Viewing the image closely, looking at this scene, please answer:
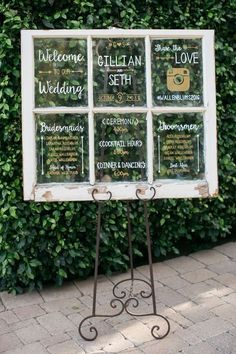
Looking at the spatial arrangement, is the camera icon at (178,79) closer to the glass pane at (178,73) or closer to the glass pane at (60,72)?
the glass pane at (178,73)

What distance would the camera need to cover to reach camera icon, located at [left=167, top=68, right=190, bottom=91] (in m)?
3.41

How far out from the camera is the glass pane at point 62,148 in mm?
3357

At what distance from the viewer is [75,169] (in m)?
3.38

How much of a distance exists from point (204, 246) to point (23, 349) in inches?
85.7

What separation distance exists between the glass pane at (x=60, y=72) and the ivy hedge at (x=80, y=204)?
58 cm

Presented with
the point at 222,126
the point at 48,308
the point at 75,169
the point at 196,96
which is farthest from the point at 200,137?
the point at 48,308

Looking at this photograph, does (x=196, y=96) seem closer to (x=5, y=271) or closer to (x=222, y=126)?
(x=222, y=126)

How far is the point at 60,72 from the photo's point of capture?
11.0 ft

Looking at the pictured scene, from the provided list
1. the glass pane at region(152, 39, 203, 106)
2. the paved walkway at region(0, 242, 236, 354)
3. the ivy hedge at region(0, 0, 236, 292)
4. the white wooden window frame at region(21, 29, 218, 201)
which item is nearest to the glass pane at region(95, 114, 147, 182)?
the white wooden window frame at region(21, 29, 218, 201)

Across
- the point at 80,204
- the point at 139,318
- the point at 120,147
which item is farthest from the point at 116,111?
the point at 139,318

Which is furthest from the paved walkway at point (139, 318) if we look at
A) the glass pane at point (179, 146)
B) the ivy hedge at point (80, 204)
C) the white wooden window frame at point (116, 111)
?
the glass pane at point (179, 146)

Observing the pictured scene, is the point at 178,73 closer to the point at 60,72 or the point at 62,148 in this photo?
the point at 60,72

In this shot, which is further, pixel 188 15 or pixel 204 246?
pixel 204 246

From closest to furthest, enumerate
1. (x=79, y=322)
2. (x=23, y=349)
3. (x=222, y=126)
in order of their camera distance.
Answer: (x=23, y=349) → (x=79, y=322) → (x=222, y=126)
